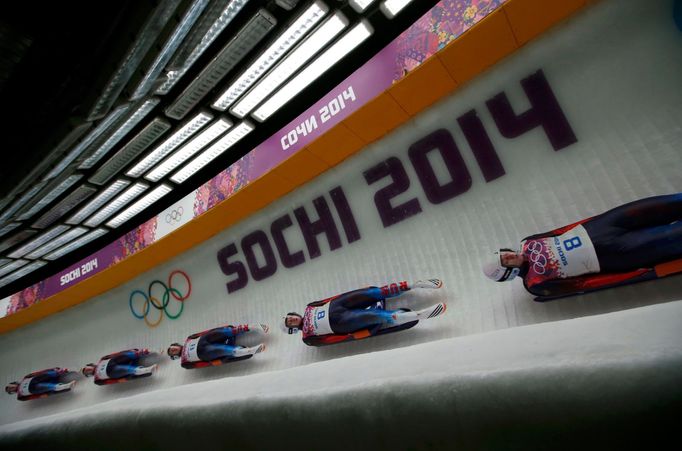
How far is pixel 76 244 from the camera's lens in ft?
21.1

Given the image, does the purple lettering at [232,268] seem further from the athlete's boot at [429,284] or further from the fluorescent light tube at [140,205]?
the athlete's boot at [429,284]

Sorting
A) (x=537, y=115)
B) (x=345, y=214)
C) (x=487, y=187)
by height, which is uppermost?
(x=537, y=115)

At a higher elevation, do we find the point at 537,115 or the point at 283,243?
the point at 537,115

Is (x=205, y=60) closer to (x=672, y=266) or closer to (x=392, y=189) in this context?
(x=392, y=189)

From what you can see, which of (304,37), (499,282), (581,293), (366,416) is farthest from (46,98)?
(581,293)

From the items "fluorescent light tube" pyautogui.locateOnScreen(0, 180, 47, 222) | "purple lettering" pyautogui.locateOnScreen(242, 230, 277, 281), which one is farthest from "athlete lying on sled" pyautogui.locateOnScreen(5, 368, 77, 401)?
"purple lettering" pyautogui.locateOnScreen(242, 230, 277, 281)

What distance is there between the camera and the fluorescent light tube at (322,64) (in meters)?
3.44

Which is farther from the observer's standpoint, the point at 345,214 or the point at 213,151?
the point at 213,151

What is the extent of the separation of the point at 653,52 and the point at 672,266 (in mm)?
1577

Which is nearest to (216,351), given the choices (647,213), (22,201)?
(22,201)

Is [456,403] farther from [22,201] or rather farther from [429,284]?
[22,201]

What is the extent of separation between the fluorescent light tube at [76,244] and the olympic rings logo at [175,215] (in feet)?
6.19

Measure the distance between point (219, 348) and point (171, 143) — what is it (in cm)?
241

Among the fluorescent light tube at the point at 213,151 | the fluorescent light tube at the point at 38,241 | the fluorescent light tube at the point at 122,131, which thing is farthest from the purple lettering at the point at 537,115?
the fluorescent light tube at the point at 38,241
